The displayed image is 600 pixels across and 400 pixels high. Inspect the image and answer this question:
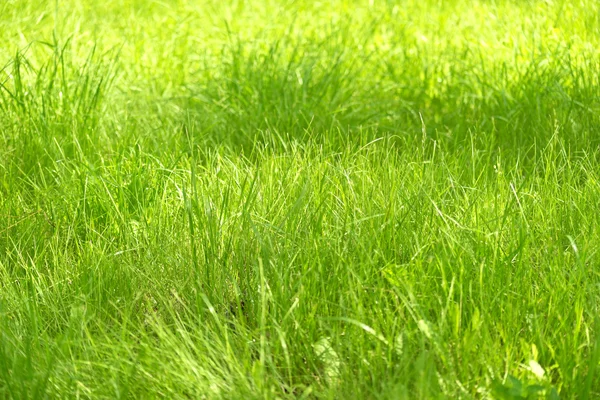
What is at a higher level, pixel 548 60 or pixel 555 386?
pixel 548 60

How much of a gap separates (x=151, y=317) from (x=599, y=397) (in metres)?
1.07

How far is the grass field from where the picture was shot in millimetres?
1960

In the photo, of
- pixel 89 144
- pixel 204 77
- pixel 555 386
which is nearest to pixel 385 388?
pixel 555 386

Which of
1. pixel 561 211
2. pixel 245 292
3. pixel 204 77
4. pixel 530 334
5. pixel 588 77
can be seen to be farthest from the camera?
pixel 204 77

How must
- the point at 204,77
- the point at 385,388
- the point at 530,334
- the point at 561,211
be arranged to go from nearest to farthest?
1. the point at 385,388
2. the point at 530,334
3. the point at 561,211
4. the point at 204,77

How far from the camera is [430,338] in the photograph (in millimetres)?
1921

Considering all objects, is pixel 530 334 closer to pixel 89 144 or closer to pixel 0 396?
pixel 0 396

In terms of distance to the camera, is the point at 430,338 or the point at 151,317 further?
the point at 151,317

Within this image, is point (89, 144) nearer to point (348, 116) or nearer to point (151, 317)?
point (348, 116)

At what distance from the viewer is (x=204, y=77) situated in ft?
13.8

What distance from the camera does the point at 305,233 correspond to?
2428 mm

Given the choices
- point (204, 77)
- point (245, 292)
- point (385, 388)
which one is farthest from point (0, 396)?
point (204, 77)

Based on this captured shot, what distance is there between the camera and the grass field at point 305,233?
1960 millimetres

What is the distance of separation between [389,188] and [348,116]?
3.42ft
